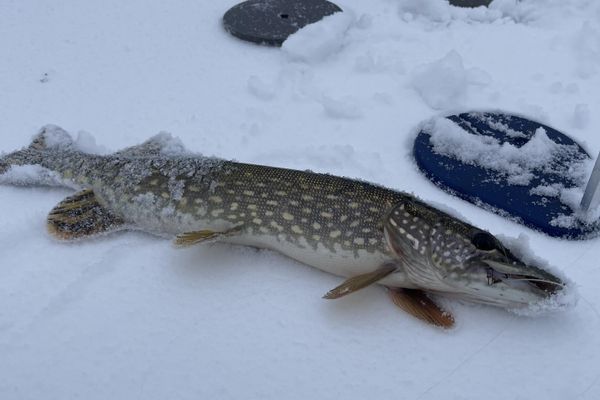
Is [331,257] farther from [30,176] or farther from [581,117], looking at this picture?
[581,117]

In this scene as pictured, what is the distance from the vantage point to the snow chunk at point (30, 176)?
2.13 meters

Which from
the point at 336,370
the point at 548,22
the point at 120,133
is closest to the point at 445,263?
the point at 336,370

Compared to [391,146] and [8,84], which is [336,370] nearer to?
[391,146]

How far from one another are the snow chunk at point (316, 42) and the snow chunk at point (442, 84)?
0.52 metres

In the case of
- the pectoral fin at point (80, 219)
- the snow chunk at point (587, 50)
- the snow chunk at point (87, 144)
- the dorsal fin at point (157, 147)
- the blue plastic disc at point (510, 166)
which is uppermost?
the snow chunk at point (587, 50)

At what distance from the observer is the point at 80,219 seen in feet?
6.51

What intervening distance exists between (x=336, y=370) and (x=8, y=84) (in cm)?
217

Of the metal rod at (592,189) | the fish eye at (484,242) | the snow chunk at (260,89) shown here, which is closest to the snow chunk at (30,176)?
the snow chunk at (260,89)

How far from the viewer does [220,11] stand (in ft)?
11.3

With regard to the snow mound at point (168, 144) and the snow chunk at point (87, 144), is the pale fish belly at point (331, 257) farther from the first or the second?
the snow chunk at point (87, 144)

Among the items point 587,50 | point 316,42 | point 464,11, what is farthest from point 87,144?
point 587,50

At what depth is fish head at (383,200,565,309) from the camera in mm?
1603

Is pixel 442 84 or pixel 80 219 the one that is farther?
pixel 442 84

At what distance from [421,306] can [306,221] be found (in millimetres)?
433
